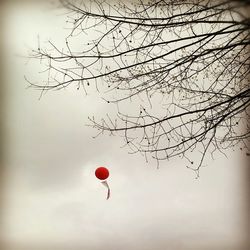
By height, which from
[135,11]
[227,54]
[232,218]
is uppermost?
[135,11]

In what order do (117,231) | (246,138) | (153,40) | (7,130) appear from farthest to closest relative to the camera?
(117,231)
(7,130)
(246,138)
(153,40)

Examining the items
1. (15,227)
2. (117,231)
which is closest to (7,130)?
(15,227)

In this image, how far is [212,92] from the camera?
14.2ft

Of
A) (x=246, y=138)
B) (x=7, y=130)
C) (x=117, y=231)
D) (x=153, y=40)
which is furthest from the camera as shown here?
(x=117, y=231)

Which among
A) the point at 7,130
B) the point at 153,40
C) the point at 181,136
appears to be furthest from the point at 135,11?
the point at 7,130

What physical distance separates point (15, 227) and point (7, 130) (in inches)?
55.2

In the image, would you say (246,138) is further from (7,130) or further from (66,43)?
(7,130)

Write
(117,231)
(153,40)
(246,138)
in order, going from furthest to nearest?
(117,231), (246,138), (153,40)

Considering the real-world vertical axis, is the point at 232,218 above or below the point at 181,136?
below

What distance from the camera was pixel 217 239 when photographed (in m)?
5.97

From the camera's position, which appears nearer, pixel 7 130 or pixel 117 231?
pixel 7 130

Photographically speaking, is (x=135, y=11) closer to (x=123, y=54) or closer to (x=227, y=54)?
(x=123, y=54)

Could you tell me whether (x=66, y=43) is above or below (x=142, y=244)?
above

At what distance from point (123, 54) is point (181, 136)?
1.02 metres
